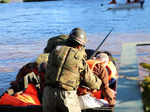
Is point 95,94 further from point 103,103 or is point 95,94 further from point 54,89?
point 54,89

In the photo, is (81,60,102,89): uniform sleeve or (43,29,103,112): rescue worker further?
(81,60,102,89): uniform sleeve

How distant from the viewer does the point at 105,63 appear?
705 cm

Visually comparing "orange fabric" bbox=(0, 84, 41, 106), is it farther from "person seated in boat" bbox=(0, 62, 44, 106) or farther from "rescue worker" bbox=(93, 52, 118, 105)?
"rescue worker" bbox=(93, 52, 118, 105)

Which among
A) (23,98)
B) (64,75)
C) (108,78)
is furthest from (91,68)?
(64,75)

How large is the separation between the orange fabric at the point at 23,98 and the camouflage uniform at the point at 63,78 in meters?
1.70

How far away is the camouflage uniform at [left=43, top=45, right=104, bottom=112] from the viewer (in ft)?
14.7

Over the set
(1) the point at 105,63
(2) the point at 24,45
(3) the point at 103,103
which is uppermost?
(1) the point at 105,63

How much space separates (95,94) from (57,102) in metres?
2.14

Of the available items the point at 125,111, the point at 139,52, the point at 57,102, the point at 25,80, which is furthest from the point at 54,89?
the point at 139,52

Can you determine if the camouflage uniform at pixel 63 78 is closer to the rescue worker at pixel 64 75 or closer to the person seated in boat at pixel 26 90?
the rescue worker at pixel 64 75

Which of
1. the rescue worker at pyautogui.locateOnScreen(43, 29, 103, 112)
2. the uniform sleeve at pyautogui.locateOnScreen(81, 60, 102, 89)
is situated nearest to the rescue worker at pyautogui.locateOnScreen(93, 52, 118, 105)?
the uniform sleeve at pyautogui.locateOnScreen(81, 60, 102, 89)

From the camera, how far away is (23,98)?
6426mm

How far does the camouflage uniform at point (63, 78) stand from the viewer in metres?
4.47

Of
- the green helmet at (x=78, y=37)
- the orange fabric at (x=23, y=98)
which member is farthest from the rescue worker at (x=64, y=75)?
the orange fabric at (x=23, y=98)
